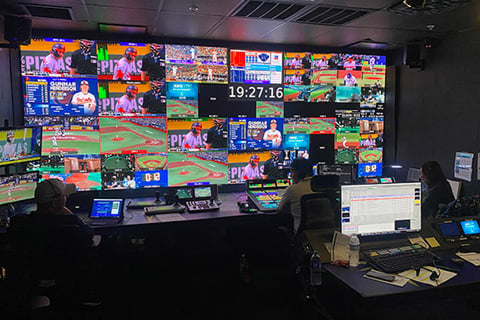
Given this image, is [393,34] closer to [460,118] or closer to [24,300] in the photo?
[460,118]

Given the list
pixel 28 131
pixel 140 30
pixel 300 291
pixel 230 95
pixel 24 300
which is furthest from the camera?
pixel 230 95

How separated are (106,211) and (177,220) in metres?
0.72

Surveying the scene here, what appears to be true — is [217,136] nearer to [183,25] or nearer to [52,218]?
[183,25]

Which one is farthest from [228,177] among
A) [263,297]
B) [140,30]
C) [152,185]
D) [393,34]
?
[393,34]

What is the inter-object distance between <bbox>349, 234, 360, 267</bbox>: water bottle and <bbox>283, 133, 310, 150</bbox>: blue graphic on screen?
2946mm

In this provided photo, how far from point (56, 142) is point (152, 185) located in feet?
4.00

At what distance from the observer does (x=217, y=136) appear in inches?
200

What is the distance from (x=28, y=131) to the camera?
3.73m
